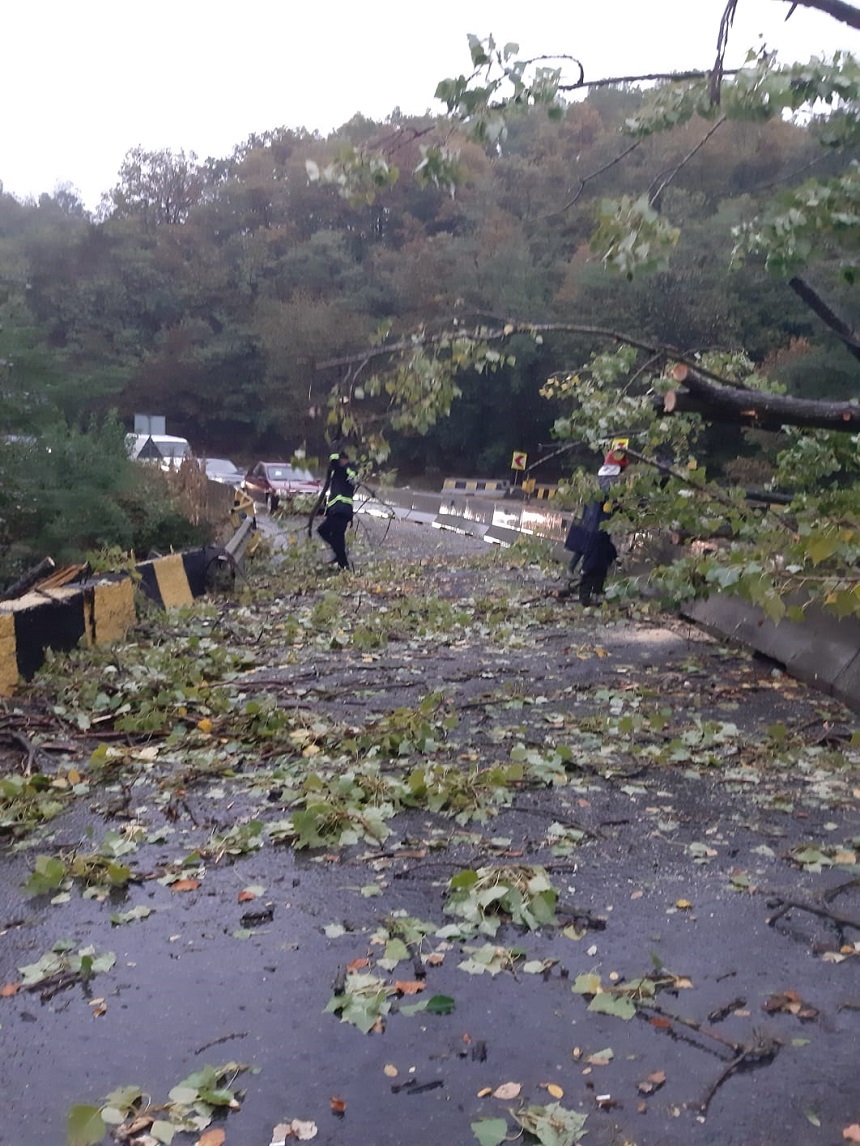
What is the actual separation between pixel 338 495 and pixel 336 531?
2.43 ft

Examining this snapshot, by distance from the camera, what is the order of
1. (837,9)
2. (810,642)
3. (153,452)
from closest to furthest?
(837,9) < (810,642) < (153,452)

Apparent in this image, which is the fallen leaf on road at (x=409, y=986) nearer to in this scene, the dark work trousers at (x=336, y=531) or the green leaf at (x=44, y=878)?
the green leaf at (x=44, y=878)

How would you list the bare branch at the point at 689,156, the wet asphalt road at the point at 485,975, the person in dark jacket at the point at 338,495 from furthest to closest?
the person in dark jacket at the point at 338,495 → the bare branch at the point at 689,156 → the wet asphalt road at the point at 485,975

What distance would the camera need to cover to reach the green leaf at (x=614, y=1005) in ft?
12.2

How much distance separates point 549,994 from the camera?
12.8 ft

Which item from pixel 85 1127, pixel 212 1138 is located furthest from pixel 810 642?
pixel 85 1127

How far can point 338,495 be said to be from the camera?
1652cm

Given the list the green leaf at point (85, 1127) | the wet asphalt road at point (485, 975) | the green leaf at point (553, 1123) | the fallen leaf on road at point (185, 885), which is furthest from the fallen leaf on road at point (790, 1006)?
the fallen leaf on road at point (185, 885)

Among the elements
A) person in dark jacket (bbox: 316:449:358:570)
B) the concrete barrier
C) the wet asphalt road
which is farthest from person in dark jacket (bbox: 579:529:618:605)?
the wet asphalt road

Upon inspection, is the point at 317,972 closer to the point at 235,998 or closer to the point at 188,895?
the point at 235,998

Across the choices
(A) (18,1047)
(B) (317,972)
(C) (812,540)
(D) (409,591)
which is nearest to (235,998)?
(B) (317,972)

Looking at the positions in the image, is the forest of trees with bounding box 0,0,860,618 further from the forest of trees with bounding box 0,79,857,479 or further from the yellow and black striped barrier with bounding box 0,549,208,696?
the yellow and black striped barrier with bounding box 0,549,208,696

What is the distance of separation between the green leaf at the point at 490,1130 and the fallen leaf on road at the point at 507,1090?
124 mm

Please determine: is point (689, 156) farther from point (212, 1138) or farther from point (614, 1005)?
point (212, 1138)
